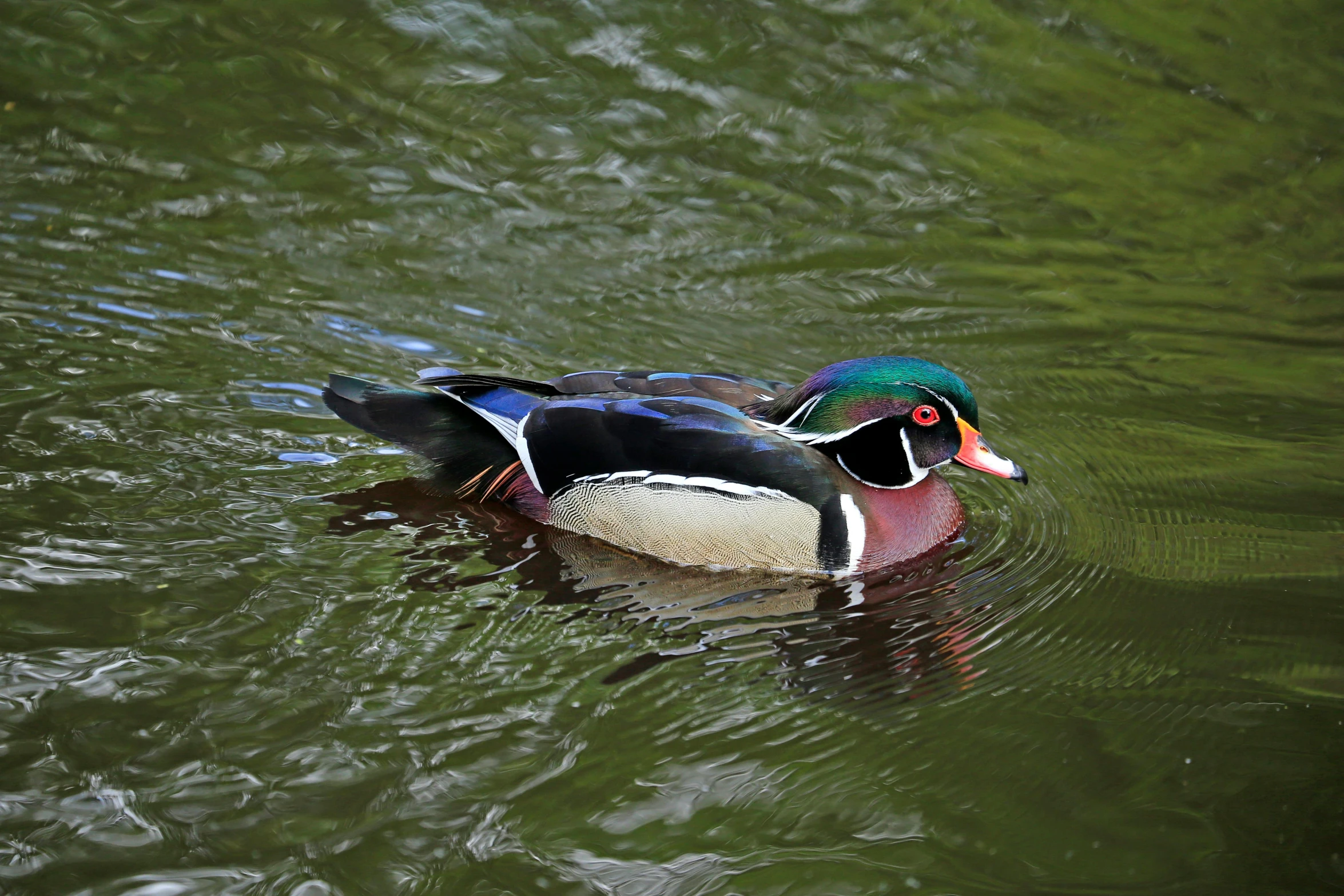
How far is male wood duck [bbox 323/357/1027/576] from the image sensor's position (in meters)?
5.18

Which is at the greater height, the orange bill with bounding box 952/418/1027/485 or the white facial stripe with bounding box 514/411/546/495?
the orange bill with bounding box 952/418/1027/485

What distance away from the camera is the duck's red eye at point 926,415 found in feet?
17.4

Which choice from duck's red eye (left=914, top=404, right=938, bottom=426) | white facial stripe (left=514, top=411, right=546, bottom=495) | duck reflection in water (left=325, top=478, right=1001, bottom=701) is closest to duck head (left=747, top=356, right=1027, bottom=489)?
duck's red eye (left=914, top=404, right=938, bottom=426)

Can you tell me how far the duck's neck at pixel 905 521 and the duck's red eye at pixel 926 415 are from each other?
30cm

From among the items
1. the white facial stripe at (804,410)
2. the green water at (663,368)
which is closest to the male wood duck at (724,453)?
the white facial stripe at (804,410)

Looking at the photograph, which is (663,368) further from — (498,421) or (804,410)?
(804,410)

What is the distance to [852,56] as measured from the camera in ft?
30.7

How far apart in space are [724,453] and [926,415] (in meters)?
0.84

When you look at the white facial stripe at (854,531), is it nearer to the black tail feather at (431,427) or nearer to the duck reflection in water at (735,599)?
the duck reflection in water at (735,599)

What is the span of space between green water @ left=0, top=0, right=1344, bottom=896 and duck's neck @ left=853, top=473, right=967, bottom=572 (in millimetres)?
124

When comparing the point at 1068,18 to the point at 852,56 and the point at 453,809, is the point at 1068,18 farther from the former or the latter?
the point at 453,809

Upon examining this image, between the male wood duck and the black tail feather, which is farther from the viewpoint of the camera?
the black tail feather

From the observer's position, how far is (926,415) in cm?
531

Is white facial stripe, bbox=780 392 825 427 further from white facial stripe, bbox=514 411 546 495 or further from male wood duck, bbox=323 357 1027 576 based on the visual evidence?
white facial stripe, bbox=514 411 546 495
